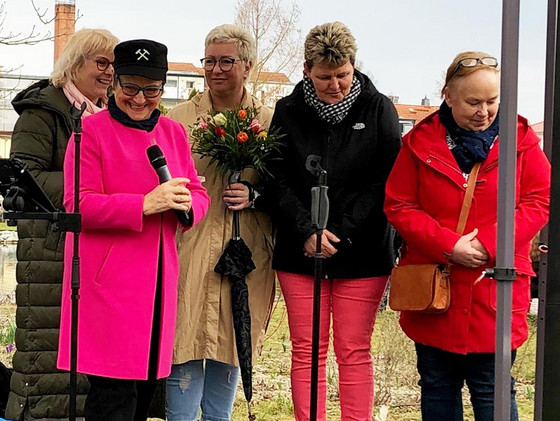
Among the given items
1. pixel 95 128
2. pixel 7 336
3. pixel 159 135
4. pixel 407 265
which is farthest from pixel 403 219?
pixel 7 336

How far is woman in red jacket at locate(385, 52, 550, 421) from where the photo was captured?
2.90 m

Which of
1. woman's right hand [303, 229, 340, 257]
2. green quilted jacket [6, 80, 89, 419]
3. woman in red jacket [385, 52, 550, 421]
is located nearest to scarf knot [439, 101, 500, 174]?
woman in red jacket [385, 52, 550, 421]

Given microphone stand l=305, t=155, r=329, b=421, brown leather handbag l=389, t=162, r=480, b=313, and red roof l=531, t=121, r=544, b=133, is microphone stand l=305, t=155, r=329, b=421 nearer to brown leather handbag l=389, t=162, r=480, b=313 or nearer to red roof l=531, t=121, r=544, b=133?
brown leather handbag l=389, t=162, r=480, b=313

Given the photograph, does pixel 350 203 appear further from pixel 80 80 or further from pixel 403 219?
pixel 80 80

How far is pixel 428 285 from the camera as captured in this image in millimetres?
2939

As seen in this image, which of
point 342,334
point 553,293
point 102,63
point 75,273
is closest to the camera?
point 553,293

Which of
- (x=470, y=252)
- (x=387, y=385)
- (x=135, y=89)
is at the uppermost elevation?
(x=135, y=89)

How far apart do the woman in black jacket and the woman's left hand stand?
0.36ft

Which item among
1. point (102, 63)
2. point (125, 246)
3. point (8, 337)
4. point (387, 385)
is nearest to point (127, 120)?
point (125, 246)

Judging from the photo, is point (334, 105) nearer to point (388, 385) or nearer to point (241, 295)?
point (241, 295)

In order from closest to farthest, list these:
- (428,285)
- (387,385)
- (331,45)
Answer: (428,285), (331,45), (387,385)

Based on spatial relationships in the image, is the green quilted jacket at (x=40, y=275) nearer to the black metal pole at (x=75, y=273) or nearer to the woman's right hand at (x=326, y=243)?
the black metal pole at (x=75, y=273)

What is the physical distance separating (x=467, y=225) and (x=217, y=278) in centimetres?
102

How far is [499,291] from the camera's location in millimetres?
2420
